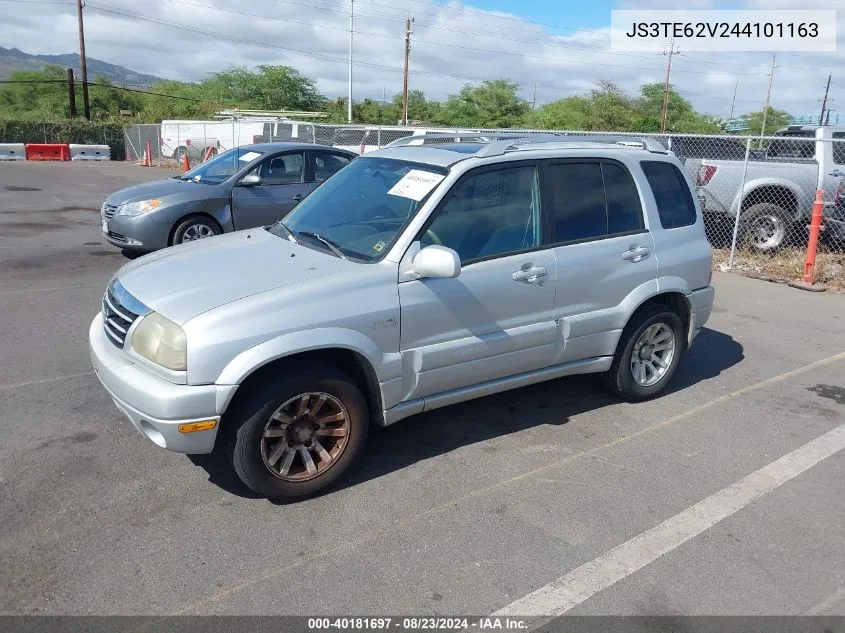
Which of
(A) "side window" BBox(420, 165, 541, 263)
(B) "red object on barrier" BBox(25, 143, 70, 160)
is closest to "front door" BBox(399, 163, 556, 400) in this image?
(A) "side window" BBox(420, 165, 541, 263)

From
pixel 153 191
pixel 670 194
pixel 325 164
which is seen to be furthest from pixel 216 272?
pixel 325 164

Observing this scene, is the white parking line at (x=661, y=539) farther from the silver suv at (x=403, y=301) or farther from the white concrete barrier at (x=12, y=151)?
the white concrete barrier at (x=12, y=151)

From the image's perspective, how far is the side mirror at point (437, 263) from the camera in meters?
3.70

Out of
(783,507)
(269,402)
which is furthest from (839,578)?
(269,402)

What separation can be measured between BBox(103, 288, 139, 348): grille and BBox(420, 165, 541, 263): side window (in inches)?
64.1

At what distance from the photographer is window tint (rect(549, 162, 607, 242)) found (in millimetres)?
4605

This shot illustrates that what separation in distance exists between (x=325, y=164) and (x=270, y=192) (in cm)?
93

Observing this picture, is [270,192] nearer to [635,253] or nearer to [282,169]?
[282,169]

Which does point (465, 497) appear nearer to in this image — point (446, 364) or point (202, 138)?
point (446, 364)

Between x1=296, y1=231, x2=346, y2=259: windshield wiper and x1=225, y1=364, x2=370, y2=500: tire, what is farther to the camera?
x1=296, y1=231, x2=346, y2=259: windshield wiper

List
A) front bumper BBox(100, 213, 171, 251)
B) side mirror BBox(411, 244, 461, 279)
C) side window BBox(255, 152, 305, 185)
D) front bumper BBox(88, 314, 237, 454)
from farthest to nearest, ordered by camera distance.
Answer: side window BBox(255, 152, 305, 185) → front bumper BBox(100, 213, 171, 251) → side mirror BBox(411, 244, 461, 279) → front bumper BBox(88, 314, 237, 454)

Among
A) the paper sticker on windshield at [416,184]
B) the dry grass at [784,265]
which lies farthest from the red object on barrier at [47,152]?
the paper sticker on windshield at [416,184]

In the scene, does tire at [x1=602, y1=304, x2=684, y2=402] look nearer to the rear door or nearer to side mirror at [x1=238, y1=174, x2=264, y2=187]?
the rear door

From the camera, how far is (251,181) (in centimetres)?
924
